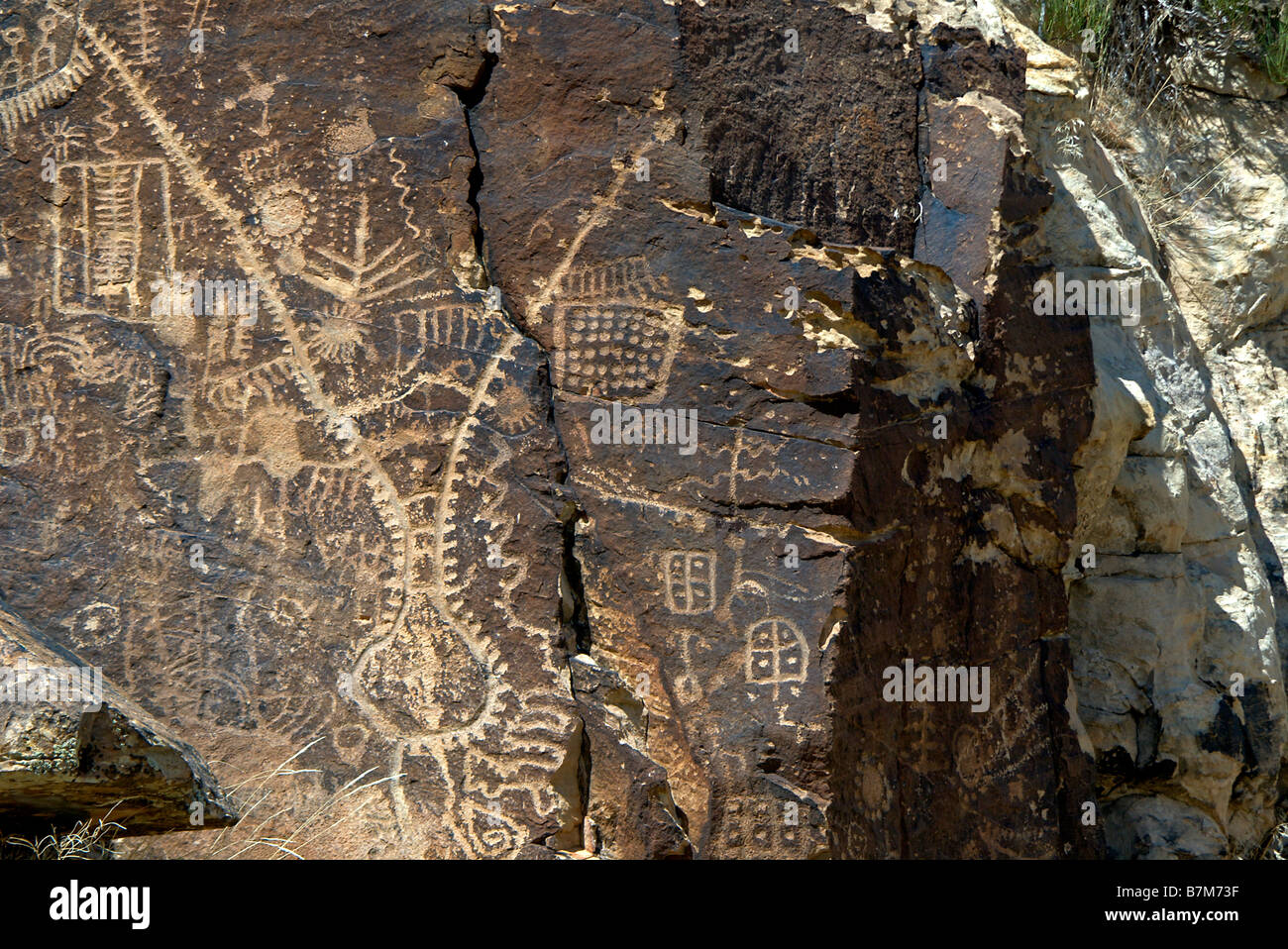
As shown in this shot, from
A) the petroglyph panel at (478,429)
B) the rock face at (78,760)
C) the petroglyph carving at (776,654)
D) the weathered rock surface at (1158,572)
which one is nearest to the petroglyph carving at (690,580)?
the petroglyph panel at (478,429)

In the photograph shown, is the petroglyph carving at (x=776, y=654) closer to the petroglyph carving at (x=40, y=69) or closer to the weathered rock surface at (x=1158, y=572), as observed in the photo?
the weathered rock surface at (x=1158, y=572)

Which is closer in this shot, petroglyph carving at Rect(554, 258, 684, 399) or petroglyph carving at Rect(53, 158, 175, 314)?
petroglyph carving at Rect(554, 258, 684, 399)

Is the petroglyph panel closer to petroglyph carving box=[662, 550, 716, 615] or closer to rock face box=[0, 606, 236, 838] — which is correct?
petroglyph carving box=[662, 550, 716, 615]

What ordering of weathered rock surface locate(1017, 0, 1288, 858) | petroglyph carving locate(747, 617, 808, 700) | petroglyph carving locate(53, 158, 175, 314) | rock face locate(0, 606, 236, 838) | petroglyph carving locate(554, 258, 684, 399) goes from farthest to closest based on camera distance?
weathered rock surface locate(1017, 0, 1288, 858) → petroglyph carving locate(53, 158, 175, 314) → petroglyph carving locate(554, 258, 684, 399) → petroglyph carving locate(747, 617, 808, 700) → rock face locate(0, 606, 236, 838)

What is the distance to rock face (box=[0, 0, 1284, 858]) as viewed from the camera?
348cm

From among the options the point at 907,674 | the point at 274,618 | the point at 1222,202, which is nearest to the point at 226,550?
the point at 274,618

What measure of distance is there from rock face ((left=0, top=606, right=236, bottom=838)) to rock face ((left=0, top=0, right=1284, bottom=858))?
204 mm

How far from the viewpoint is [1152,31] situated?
5.99 m

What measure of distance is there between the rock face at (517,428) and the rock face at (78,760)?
0.20 meters

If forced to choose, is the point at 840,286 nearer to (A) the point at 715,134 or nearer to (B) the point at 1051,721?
(A) the point at 715,134

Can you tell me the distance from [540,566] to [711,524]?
424 millimetres

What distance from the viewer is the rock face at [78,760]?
304 cm

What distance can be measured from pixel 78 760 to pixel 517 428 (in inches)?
49.0

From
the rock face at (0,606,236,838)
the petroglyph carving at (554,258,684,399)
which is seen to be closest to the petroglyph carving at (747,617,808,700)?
the petroglyph carving at (554,258,684,399)
